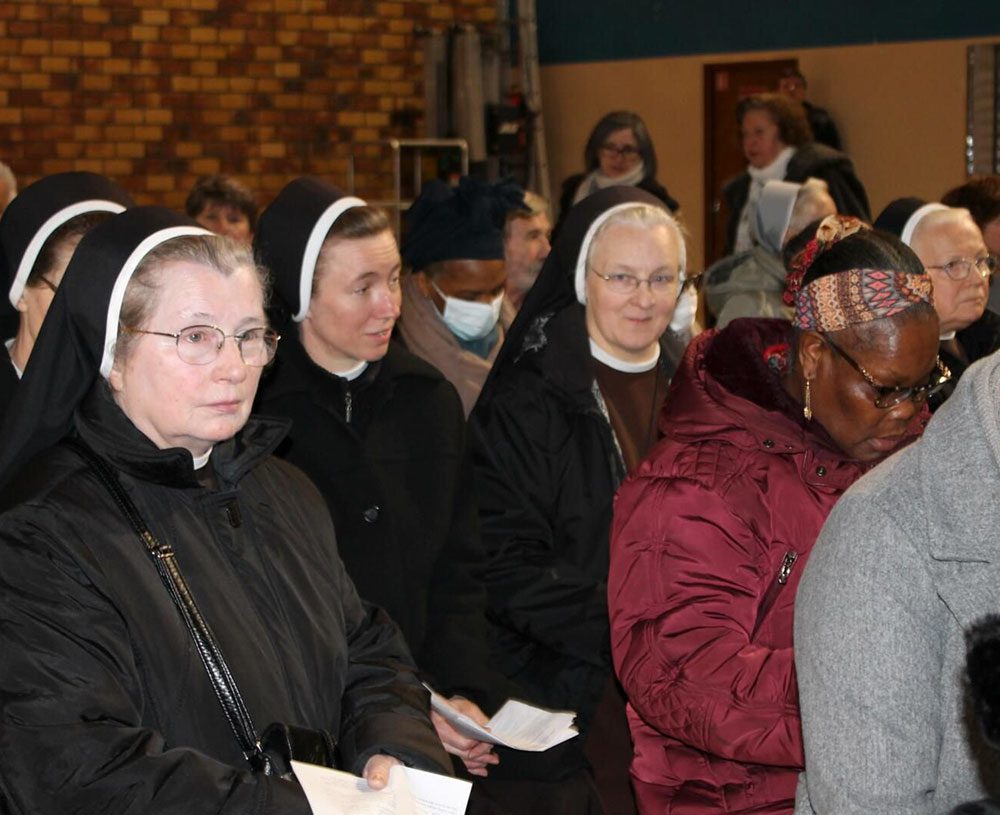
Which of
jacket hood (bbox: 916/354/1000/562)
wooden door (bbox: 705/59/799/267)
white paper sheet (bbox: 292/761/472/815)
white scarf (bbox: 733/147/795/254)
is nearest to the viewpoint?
jacket hood (bbox: 916/354/1000/562)

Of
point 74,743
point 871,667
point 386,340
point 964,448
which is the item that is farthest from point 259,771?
point 386,340

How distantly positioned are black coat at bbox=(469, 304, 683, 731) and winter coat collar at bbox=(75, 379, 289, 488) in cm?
114

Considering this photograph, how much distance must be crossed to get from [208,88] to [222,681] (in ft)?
31.2

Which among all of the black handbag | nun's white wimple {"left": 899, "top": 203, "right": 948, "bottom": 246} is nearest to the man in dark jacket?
nun's white wimple {"left": 899, "top": 203, "right": 948, "bottom": 246}

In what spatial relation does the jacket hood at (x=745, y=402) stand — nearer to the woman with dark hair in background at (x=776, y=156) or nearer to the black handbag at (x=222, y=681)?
the black handbag at (x=222, y=681)

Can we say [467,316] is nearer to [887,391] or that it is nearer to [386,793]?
[887,391]

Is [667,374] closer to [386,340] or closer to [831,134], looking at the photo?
[386,340]

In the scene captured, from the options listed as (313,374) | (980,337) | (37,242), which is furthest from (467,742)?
(980,337)

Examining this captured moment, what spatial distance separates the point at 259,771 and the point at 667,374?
2.05 metres

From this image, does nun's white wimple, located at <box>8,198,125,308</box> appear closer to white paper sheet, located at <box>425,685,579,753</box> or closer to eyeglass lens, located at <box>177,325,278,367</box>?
eyeglass lens, located at <box>177,325,278,367</box>

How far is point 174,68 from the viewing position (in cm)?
1102

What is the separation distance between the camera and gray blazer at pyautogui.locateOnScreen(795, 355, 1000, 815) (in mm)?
1644

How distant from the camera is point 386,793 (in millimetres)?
2367

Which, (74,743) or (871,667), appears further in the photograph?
(74,743)
